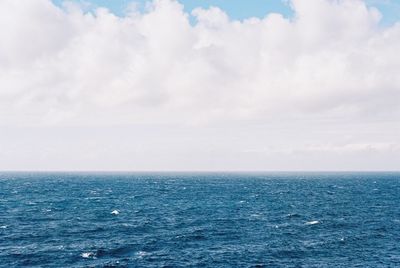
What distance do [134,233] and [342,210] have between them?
236 ft

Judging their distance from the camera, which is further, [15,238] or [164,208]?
[164,208]

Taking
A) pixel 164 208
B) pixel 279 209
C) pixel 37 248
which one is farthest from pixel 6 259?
pixel 279 209

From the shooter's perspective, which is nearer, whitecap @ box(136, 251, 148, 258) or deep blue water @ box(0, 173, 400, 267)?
deep blue water @ box(0, 173, 400, 267)

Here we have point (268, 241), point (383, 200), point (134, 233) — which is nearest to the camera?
point (268, 241)

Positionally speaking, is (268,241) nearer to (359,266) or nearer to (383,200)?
(359,266)

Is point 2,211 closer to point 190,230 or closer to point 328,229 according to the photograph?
point 190,230

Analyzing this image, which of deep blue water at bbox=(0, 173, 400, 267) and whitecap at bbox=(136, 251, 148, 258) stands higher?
deep blue water at bbox=(0, 173, 400, 267)

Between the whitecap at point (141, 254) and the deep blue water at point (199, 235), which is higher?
the deep blue water at point (199, 235)

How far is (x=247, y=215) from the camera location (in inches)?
4604

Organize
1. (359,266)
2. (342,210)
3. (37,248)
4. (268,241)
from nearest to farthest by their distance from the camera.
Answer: (359,266), (37,248), (268,241), (342,210)

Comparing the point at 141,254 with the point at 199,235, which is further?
the point at 199,235

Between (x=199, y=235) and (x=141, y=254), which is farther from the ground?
(x=199, y=235)

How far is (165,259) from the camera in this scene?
6975 cm

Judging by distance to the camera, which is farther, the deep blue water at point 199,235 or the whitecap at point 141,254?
the whitecap at point 141,254
